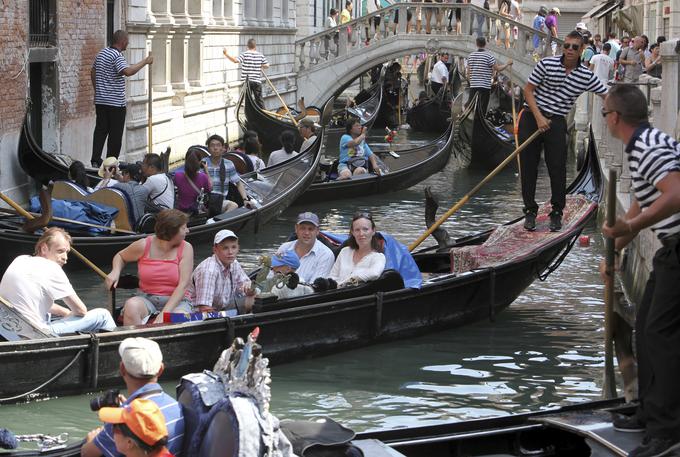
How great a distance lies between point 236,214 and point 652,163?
4.72m

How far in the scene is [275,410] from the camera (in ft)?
14.4

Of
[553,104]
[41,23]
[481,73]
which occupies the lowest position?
[481,73]

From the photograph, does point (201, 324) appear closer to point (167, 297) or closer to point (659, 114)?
point (167, 297)

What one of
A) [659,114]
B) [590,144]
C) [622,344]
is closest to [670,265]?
[622,344]

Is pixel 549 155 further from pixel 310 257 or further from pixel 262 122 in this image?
pixel 262 122

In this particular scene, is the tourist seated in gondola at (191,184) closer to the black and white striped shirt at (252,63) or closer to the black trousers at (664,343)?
the black trousers at (664,343)

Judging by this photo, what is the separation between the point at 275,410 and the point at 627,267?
2638 millimetres

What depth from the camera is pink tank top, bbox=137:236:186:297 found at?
463 centimetres

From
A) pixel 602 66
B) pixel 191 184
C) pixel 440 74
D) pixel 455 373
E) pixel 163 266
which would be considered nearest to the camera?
pixel 163 266

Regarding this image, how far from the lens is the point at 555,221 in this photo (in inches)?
231

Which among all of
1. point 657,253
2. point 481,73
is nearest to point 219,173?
point 657,253

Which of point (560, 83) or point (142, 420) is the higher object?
point (560, 83)

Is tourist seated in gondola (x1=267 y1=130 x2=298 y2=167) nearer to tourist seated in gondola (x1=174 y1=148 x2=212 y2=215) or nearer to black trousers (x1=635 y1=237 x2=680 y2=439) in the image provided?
tourist seated in gondola (x1=174 y1=148 x2=212 y2=215)

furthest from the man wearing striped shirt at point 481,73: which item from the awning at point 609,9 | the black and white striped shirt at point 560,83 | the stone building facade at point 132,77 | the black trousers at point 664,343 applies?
the black trousers at point 664,343
